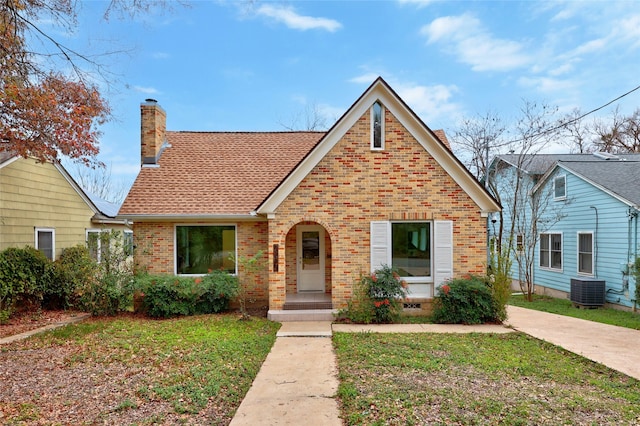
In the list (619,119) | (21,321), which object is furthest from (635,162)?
(21,321)

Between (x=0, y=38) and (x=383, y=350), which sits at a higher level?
(x=0, y=38)

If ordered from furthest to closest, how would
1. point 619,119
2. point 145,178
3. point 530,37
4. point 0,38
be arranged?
point 619,119 < point 530,37 < point 145,178 < point 0,38

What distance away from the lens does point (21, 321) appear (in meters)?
10.0

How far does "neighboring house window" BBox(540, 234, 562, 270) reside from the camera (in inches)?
624

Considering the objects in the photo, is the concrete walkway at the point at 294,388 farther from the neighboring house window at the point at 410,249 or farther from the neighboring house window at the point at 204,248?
the neighboring house window at the point at 204,248

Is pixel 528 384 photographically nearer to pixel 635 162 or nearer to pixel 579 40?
pixel 579 40

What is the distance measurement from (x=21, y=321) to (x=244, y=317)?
19.0 ft

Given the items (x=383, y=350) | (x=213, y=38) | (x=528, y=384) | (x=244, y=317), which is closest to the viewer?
(x=528, y=384)

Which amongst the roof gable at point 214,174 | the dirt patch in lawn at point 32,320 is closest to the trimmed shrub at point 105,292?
the dirt patch in lawn at point 32,320

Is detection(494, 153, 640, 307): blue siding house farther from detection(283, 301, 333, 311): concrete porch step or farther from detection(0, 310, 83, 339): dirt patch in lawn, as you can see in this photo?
detection(0, 310, 83, 339): dirt patch in lawn

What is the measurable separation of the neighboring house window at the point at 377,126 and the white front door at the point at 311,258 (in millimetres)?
3082

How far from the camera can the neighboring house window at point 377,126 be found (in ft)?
32.9

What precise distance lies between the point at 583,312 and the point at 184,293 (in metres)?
11.8

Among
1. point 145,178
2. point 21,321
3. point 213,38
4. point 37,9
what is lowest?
point 21,321
